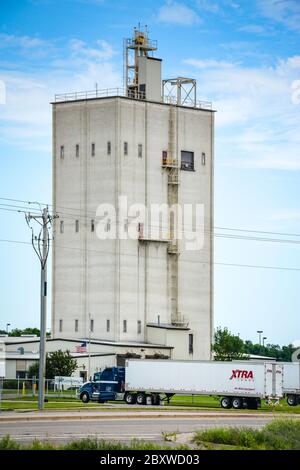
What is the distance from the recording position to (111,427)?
48.2 m

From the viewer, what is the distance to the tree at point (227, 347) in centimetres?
14412

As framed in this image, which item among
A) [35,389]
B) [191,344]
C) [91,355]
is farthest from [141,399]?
[191,344]

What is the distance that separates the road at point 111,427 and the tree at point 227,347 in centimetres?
8138

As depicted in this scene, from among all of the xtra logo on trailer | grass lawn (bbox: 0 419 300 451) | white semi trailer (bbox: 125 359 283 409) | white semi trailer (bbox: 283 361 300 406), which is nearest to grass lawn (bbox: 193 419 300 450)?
grass lawn (bbox: 0 419 300 451)

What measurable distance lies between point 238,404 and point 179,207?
159ft

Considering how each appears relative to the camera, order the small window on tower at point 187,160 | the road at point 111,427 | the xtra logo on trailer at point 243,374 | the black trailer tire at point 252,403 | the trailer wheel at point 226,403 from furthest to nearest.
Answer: the small window on tower at point 187,160, the trailer wheel at point 226,403, the black trailer tire at point 252,403, the xtra logo on trailer at point 243,374, the road at point 111,427

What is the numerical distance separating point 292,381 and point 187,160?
44.4m

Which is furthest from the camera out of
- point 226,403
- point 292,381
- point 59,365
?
point 59,365

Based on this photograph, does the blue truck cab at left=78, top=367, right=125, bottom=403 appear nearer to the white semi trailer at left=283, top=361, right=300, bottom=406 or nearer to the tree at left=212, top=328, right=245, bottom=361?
the white semi trailer at left=283, top=361, right=300, bottom=406

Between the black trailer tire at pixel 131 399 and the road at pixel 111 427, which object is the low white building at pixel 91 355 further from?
the road at pixel 111 427

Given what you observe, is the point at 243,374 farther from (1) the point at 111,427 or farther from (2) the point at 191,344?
(2) the point at 191,344

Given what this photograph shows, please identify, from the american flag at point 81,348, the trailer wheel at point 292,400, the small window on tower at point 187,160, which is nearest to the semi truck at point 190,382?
the trailer wheel at point 292,400
